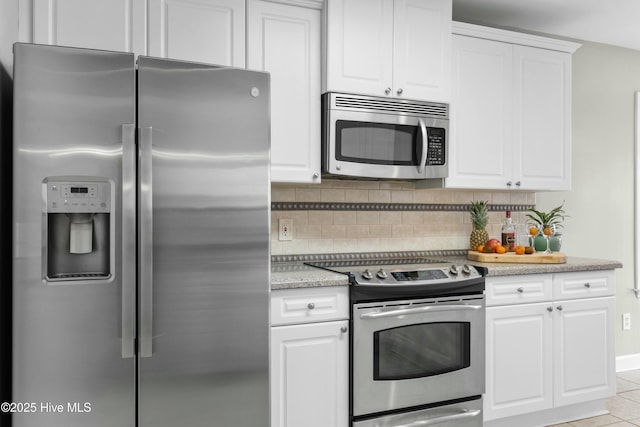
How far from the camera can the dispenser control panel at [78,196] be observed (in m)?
1.71

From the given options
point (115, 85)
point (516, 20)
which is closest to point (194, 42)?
point (115, 85)

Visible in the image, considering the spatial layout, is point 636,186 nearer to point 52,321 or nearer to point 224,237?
point 224,237

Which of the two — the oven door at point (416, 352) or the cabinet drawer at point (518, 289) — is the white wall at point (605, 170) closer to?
the cabinet drawer at point (518, 289)

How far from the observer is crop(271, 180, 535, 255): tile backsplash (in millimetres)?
3074

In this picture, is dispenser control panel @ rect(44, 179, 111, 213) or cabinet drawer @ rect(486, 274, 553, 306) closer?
dispenser control panel @ rect(44, 179, 111, 213)

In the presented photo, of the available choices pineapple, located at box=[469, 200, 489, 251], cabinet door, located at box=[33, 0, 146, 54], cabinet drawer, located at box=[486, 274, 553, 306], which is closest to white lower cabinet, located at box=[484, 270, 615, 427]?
cabinet drawer, located at box=[486, 274, 553, 306]

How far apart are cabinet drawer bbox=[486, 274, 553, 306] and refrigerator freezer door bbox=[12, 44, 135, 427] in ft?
6.29

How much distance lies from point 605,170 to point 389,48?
2.30m

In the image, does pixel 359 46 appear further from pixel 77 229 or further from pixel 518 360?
pixel 518 360

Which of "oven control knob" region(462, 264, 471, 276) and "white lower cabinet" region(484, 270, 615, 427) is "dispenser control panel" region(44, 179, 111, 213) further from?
"white lower cabinet" region(484, 270, 615, 427)

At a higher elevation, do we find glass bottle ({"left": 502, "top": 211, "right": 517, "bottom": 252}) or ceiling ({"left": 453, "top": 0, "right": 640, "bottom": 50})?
ceiling ({"left": 453, "top": 0, "right": 640, "bottom": 50})

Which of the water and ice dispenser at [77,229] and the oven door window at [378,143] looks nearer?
the water and ice dispenser at [77,229]

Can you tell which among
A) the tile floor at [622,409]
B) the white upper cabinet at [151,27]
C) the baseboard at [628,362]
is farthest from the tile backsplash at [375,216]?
the baseboard at [628,362]

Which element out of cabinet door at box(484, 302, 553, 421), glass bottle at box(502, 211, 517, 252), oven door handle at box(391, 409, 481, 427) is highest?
glass bottle at box(502, 211, 517, 252)
